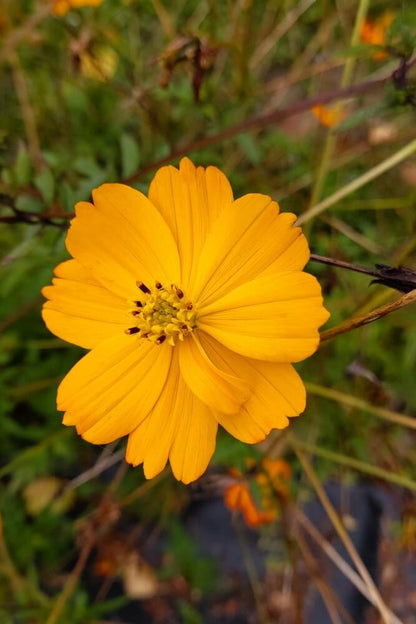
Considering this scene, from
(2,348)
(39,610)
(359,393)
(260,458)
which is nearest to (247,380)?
(260,458)

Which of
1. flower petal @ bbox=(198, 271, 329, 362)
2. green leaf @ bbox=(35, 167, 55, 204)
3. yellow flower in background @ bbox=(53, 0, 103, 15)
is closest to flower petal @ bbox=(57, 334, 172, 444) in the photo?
flower petal @ bbox=(198, 271, 329, 362)

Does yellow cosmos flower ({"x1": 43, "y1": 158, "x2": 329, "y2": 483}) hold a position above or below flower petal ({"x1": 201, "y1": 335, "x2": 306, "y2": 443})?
above

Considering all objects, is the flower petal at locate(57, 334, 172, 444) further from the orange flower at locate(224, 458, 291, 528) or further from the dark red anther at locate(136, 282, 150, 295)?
the orange flower at locate(224, 458, 291, 528)

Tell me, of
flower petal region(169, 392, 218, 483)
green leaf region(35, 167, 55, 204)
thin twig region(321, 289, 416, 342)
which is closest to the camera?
thin twig region(321, 289, 416, 342)

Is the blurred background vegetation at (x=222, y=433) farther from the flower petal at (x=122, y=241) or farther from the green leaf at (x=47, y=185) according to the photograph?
the flower petal at (x=122, y=241)

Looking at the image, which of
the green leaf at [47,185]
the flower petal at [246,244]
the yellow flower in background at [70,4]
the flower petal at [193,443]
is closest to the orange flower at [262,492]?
the flower petal at [193,443]

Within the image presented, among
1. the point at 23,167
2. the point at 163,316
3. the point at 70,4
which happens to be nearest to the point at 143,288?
the point at 163,316
